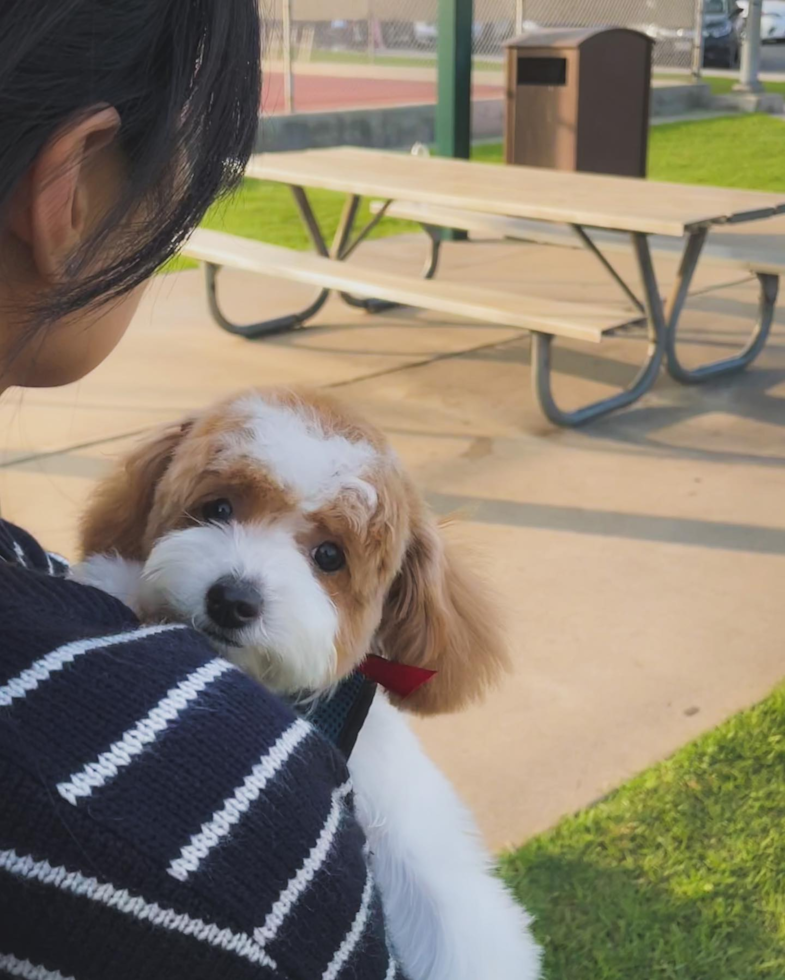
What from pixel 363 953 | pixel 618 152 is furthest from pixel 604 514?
pixel 618 152

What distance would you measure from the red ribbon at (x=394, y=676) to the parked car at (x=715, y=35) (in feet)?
47.1

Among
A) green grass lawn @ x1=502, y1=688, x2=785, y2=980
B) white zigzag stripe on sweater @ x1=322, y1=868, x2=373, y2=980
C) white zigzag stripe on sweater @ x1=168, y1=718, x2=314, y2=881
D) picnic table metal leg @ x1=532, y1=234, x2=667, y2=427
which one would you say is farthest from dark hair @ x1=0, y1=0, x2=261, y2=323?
picnic table metal leg @ x1=532, y1=234, x2=667, y2=427

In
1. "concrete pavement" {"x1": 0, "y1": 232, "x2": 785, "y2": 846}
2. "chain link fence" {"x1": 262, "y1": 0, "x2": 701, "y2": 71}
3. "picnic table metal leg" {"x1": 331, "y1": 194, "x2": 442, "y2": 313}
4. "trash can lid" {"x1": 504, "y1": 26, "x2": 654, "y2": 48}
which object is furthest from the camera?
"chain link fence" {"x1": 262, "y1": 0, "x2": 701, "y2": 71}

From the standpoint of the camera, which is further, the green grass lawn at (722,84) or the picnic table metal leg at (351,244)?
the green grass lawn at (722,84)

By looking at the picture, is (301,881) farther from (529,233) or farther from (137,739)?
(529,233)

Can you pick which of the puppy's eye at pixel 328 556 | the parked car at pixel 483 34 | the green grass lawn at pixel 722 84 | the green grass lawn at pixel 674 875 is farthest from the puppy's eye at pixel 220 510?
the green grass lawn at pixel 722 84

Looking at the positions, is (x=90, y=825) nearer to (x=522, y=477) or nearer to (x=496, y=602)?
(x=496, y=602)

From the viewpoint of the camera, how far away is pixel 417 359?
593 cm

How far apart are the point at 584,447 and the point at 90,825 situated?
417 cm

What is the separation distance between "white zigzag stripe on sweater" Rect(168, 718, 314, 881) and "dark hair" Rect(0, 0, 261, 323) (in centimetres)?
34

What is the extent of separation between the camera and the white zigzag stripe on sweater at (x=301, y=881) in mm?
785

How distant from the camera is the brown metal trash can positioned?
28.2 feet

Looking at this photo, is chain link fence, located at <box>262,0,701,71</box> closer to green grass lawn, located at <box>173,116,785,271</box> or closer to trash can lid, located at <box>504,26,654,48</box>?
green grass lawn, located at <box>173,116,785,271</box>

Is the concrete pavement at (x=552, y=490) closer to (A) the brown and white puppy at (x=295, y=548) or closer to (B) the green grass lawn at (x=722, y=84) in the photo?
(A) the brown and white puppy at (x=295, y=548)
